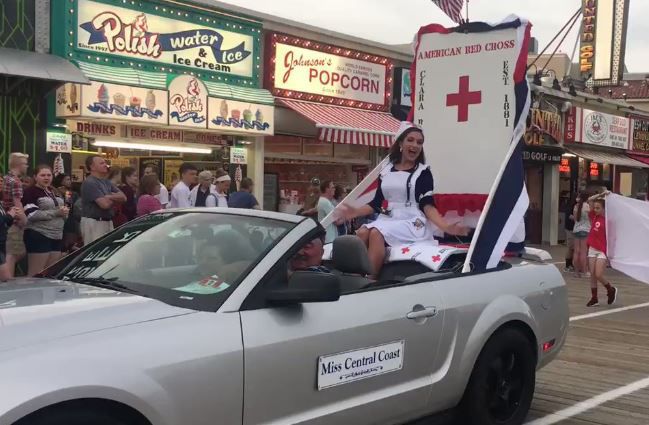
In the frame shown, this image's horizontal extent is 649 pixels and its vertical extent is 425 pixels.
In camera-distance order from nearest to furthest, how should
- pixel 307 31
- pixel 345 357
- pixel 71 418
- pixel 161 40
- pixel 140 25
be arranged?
pixel 71 418
pixel 345 357
pixel 140 25
pixel 161 40
pixel 307 31

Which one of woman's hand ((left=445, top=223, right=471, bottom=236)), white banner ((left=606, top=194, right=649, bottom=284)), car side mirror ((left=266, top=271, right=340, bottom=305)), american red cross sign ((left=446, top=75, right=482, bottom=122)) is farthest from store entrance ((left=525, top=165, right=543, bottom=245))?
car side mirror ((left=266, top=271, right=340, bottom=305))

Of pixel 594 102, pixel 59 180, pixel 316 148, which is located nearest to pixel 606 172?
pixel 594 102

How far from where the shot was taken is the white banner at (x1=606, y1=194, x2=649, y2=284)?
9.42m

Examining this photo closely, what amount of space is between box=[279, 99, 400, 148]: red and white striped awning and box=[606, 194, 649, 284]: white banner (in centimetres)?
673

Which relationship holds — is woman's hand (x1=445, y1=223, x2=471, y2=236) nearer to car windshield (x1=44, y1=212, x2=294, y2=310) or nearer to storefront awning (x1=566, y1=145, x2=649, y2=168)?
car windshield (x1=44, y1=212, x2=294, y2=310)

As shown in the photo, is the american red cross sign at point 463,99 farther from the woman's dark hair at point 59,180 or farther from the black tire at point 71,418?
the woman's dark hair at point 59,180

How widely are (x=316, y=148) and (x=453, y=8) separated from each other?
36.3 feet

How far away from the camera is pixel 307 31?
53.3ft

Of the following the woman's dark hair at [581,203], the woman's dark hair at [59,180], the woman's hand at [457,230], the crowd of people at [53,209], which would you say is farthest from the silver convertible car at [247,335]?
the woman's dark hair at [581,203]

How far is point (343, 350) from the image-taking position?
3396 millimetres

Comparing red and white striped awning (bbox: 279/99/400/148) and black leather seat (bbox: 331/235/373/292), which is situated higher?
red and white striped awning (bbox: 279/99/400/148)

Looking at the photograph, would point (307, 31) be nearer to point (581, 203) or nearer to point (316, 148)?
point (316, 148)

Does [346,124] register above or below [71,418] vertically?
above

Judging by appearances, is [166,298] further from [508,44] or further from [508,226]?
[508,44]
